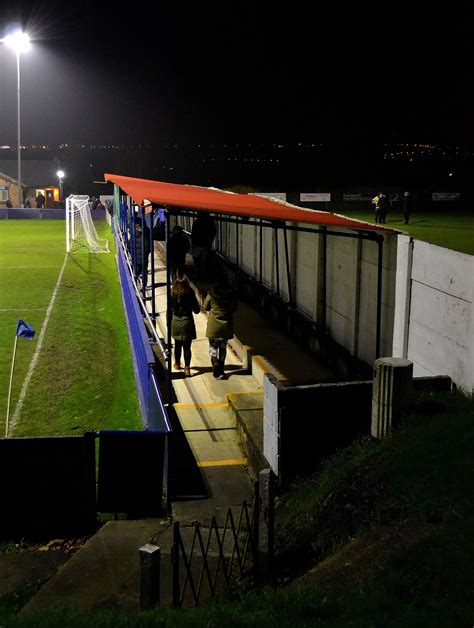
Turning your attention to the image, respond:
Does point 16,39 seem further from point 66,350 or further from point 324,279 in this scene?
point 324,279

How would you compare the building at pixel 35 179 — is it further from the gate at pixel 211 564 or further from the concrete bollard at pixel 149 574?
the concrete bollard at pixel 149 574

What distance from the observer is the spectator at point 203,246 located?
16547mm

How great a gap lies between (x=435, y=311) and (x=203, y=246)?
9.32 metres

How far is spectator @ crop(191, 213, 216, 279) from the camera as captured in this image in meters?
16.5

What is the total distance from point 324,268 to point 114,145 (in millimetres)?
89047

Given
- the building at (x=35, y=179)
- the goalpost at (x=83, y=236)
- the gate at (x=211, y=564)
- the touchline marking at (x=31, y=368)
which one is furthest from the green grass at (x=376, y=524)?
the building at (x=35, y=179)

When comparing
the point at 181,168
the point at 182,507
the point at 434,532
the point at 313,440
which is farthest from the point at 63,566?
the point at 181,168

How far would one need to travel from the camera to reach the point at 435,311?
28.9ft

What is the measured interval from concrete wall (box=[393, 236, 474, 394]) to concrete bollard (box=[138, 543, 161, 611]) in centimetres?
430

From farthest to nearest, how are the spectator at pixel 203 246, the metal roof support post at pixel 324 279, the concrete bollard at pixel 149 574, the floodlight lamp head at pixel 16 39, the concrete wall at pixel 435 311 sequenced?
1. the floodlight lamp head at pixel 16 39
2. the spectator at pixel 203 246
3. the metal roof support post at pixel 324 279
4. the concrete wall at pixel 435 311
5. the concrete bollard at pixel 149 574

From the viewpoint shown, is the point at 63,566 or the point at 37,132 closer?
the point at 63,566

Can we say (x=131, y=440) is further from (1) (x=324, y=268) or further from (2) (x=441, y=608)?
(1) (x=324, y=268)

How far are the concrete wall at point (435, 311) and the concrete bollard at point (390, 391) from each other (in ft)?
2.78

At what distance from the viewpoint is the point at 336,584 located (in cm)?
508
